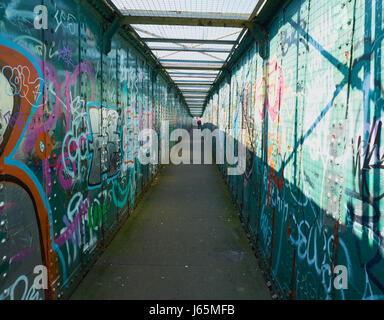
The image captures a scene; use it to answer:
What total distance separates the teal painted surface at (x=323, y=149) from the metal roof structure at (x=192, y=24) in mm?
760

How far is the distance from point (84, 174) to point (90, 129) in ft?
2.48

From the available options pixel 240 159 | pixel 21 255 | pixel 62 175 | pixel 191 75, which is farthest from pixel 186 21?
pixel 191 75

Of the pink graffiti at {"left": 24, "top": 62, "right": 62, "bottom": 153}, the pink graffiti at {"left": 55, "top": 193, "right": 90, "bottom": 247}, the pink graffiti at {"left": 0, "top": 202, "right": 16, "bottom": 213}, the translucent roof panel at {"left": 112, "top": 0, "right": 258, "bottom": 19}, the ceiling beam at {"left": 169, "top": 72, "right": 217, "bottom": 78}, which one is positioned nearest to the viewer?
the pink graffiti at {"left": 0, "top": 202, "right": 16, "bottom": 213}

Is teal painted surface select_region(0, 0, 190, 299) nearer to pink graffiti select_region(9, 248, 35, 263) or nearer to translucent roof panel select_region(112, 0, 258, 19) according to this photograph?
pink graffiti select_region(9, 248, 35, 263)

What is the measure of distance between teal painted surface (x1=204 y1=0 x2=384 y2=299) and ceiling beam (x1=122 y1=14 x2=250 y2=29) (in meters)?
0.84

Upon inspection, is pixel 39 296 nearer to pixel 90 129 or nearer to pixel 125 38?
pixel 90 129

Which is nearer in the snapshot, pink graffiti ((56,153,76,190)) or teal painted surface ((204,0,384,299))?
teal painted surface ((204,0,384,299))

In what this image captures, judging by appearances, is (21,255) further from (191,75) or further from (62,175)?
(191,75)

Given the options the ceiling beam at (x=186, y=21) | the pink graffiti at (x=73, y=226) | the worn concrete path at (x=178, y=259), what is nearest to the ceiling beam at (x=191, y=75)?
the worn concrete path at (x=178, y=259)

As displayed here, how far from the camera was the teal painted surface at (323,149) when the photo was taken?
202 cm

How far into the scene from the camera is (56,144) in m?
3.54

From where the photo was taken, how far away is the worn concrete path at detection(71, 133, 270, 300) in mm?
4223

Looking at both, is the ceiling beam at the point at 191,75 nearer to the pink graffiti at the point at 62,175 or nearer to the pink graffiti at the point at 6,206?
the pink graffiti at the point at 62,175

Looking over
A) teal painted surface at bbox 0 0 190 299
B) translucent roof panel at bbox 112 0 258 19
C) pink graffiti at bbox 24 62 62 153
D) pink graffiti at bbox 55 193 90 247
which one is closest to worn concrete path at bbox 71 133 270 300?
teal painted surface at bbox 0 0 190 299
